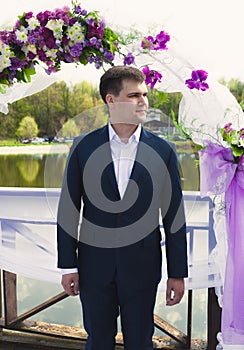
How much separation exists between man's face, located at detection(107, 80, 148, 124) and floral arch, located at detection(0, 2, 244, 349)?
31cm

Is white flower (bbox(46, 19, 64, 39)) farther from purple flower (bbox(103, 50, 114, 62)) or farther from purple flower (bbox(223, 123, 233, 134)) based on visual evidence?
purple flower (bbox(223, 123, 233, 134))

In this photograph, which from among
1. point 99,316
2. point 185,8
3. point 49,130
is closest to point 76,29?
point 99,316

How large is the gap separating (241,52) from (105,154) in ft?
14.5

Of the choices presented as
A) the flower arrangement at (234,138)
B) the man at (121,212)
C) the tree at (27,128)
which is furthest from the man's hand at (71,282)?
the tree at (27,128)

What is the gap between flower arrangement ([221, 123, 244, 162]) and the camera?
1619 mm

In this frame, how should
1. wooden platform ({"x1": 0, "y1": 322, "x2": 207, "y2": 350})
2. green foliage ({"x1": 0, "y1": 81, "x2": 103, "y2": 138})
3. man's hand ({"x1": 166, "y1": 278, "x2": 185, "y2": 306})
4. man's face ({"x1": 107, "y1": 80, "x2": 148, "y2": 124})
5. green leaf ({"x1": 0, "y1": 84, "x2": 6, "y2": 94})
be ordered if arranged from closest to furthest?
man's face ({"x1": 107, "y1": 80, "x2": 148, "y2": 124}) → man's hand ({"x1": 166, "y1": 278, "x2": 185, "y2": 306}) → green leaf ({"x1": 0, "y1": 84, "x2": 6, "y2": 94}) → wooden platform ({"x1": 0, "y1": 322, "x2": 207, "y2": 350}) → green foliage ({"x1": 0, "y1": 81, "x2": 103, "y2": 138})

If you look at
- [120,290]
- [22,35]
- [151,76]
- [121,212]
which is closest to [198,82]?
[151,76]

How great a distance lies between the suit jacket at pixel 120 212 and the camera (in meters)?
1.49

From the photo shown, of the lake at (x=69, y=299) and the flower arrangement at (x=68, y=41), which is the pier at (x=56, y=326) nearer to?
the lake at (x=69, y=299)

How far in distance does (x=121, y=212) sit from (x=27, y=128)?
648 centimetres

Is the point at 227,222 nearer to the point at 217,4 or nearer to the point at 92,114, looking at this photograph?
the point at 92,114

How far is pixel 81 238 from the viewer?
1537 mm

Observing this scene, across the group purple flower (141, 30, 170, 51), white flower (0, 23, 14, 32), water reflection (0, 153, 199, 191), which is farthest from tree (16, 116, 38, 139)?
purple flower (141, 30, 170, 51)

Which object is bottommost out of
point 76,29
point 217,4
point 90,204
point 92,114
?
point 90,204
